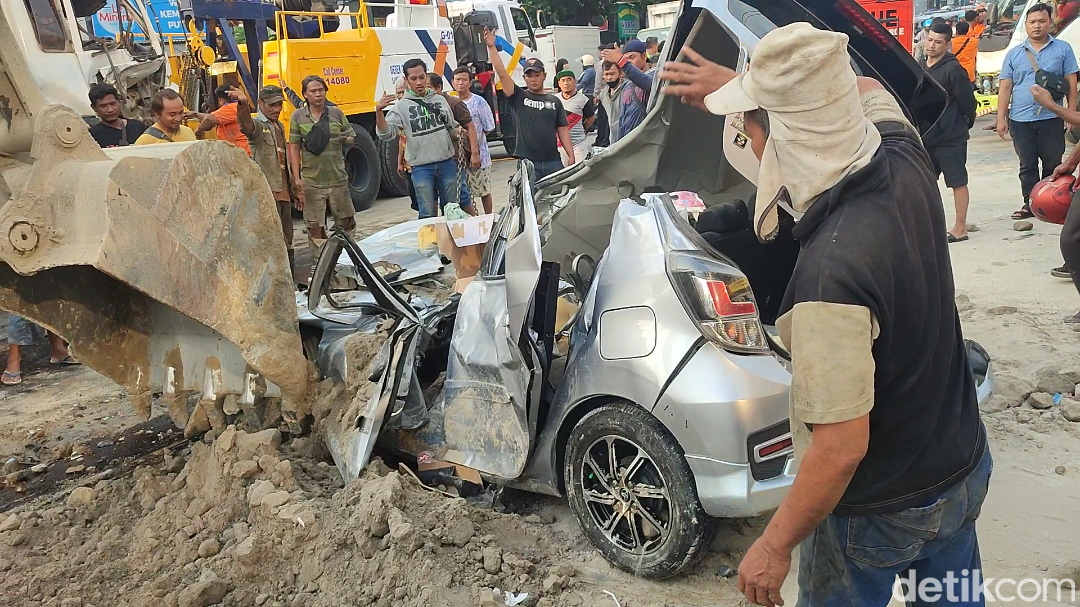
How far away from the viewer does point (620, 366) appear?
2.62 m

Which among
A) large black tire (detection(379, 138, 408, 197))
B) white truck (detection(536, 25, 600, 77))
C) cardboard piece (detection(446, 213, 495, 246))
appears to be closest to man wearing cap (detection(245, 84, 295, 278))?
cardboard piece (detection(446, 213, 495, 246))

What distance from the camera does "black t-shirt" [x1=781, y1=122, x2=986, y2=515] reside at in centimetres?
144

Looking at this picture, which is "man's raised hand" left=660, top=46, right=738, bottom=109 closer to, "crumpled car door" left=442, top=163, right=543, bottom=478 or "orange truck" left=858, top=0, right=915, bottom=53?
"crumpled car door" left=442, top=163, right=543, bottom=478

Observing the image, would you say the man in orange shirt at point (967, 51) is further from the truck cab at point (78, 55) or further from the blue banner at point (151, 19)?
the blue banner at point (151, 19)

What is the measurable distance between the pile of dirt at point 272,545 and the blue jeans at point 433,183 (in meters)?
4.68

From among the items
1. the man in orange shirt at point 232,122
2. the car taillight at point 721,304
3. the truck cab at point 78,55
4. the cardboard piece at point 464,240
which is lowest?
the cardboard piece at point 464,240

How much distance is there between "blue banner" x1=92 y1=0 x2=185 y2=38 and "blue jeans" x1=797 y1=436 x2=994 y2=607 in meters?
10.0

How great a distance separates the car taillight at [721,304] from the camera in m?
2.45

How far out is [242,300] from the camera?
3.11 meters

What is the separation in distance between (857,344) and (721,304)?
106 centimetres

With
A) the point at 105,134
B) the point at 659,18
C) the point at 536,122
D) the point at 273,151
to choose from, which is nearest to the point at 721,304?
the point at 105,134

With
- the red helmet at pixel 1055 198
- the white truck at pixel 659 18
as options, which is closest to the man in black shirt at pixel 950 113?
the red helmet at pixel 1055 198

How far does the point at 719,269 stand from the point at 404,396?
1.43 m

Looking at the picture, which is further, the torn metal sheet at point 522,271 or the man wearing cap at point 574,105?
the man wearing cap at point 574,105
